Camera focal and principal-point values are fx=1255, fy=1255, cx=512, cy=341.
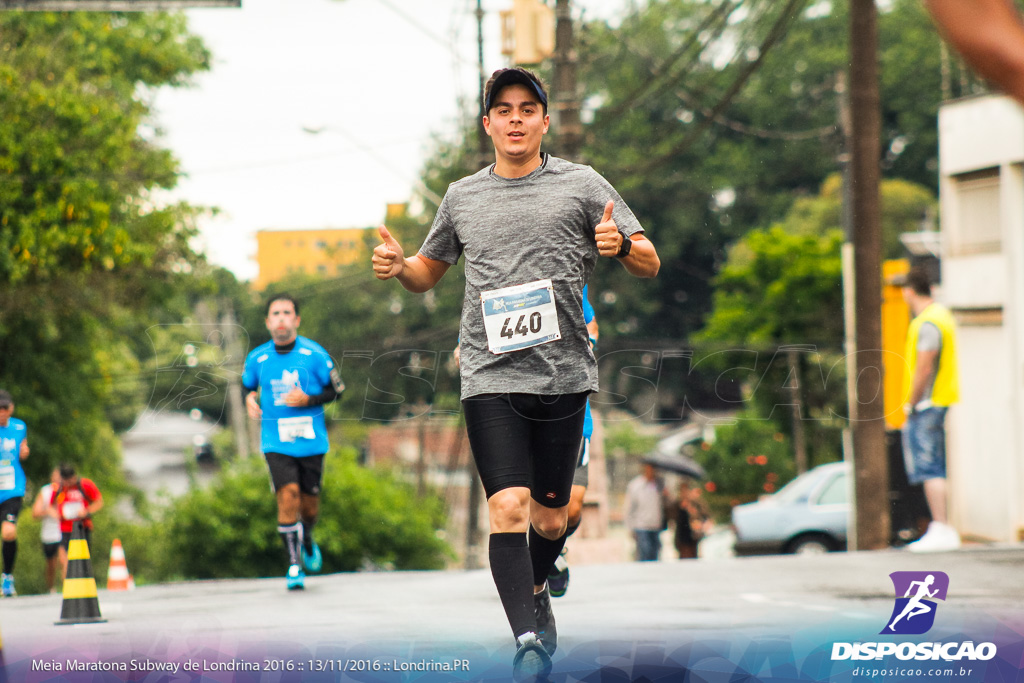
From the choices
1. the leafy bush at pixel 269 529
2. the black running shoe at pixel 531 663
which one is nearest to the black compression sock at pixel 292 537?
the black running shoe at pixel 531 663

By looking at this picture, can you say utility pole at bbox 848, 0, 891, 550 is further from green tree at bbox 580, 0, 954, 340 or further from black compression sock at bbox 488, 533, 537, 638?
green tree at bbox 580, 0, 954, 340

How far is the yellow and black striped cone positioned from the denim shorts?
5.71 metres

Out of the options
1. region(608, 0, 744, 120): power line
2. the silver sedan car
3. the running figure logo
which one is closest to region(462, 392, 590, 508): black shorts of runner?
the running figure logo

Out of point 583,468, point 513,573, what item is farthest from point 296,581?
point 513,573

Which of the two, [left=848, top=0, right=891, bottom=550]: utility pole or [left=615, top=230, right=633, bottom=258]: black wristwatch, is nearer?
[left=615, top=230, right=633, bottom=258]: black wristwatch

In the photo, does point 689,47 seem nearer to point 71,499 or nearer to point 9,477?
point 71,499

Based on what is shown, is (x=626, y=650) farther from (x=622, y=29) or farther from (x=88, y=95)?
(x=622, y=29)

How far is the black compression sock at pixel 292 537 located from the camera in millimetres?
8180

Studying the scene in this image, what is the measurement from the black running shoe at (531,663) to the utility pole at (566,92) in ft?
36.2

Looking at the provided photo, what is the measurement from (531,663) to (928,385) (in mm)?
5900

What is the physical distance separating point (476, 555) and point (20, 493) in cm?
1133

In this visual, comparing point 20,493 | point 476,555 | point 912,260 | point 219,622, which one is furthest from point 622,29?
point 219,622

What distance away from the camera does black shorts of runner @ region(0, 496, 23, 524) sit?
10.4 m

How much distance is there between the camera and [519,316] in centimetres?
412
